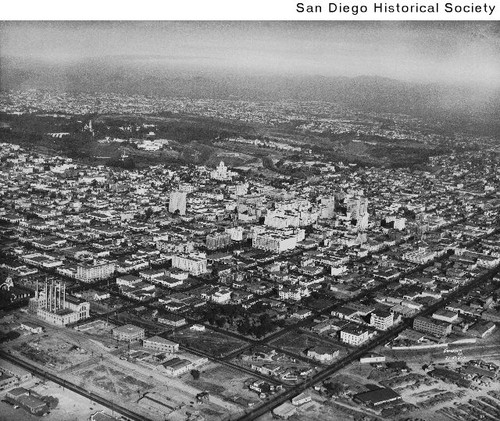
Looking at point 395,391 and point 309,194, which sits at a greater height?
point 309,194

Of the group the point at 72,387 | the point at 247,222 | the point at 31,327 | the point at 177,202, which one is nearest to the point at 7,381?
the point at 72,387

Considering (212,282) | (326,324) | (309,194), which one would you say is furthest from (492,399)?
(309,194)

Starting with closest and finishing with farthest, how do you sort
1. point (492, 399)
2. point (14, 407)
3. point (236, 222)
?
point (14, 407), point (492, 399), point (236, 222)

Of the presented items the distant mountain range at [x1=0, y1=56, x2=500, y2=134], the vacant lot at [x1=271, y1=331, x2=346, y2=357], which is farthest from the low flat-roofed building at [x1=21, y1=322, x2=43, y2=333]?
the distant mountain range at [x1=0, y1=56, x2=500, y2=134]

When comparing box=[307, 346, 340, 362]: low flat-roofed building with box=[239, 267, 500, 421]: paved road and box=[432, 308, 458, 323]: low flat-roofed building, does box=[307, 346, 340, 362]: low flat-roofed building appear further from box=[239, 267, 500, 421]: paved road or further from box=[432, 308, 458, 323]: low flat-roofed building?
box=[432, 308, 458, 323]: low flat-roofed building

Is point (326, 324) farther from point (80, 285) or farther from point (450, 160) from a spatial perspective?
point (450, 160)

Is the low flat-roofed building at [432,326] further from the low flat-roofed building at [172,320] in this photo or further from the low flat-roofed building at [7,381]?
the low flat-roofed building at [7,381]
